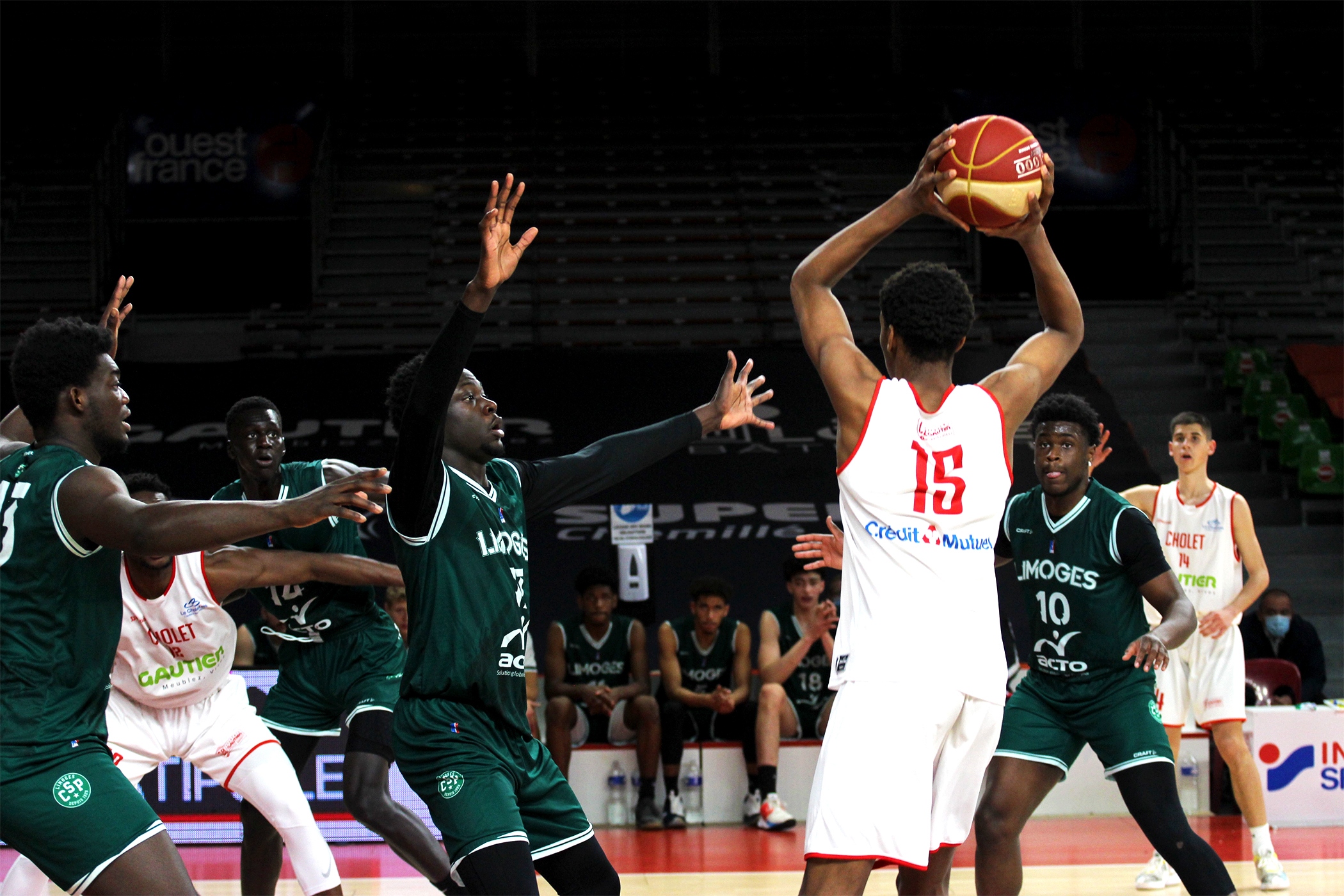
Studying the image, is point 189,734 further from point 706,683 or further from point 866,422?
point 706,683

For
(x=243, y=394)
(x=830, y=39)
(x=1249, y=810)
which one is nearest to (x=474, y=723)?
(x=1249, y=810)

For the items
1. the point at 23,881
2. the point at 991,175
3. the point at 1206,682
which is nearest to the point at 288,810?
the point at 23,881

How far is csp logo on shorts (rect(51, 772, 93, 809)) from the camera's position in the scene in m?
3.19

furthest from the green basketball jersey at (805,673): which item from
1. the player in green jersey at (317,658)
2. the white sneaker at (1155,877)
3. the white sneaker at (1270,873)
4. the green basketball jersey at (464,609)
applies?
the green basketball jersey at (464,609)

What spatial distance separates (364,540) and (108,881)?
26.1ft

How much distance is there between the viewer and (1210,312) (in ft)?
49.7

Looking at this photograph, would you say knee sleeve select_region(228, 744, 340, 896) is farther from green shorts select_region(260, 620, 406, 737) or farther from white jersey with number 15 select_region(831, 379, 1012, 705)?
white jersey with number 15 select_region(831, 379, 1012, 705)

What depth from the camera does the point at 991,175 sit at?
11.3ft

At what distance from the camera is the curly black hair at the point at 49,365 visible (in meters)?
3.36

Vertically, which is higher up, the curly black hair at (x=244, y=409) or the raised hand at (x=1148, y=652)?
the curly black hair at (x=244, y=409)

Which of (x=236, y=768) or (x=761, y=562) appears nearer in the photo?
(x=236, y=768)

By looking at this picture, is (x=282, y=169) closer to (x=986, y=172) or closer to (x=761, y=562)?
(x=761, y=562)

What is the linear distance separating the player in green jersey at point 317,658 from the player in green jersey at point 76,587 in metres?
1.72

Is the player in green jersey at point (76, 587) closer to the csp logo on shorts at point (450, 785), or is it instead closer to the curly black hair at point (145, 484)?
the csp logo on shorts at point (450, 785)
